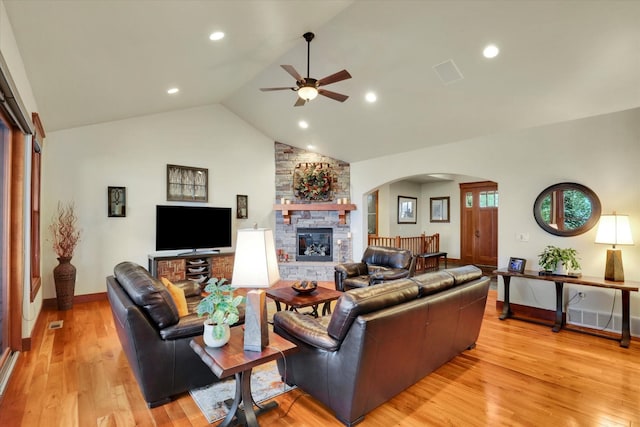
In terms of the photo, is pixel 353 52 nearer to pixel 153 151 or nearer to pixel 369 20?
pixel 369 20

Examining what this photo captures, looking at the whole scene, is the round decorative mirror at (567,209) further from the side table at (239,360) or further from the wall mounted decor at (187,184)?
the wall mounted decor at (187,184)

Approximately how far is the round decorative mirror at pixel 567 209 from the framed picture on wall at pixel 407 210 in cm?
532

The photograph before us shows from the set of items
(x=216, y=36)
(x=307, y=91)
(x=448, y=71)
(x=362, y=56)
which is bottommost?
(x=307, y=91)

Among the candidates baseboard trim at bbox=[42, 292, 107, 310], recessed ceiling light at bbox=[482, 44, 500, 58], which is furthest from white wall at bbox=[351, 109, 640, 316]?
baseboard trim at bbox=[42, 292, 107, 310]

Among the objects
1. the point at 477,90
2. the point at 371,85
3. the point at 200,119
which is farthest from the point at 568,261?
the point at 200,119

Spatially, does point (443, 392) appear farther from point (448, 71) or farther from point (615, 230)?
point (448, 71)

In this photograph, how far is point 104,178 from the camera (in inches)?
214

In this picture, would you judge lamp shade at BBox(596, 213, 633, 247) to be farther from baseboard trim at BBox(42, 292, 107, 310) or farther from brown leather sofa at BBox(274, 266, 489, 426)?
baseboard trim at BBox(42, 292, 107, 310)

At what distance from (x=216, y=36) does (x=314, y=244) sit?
16.2 feet

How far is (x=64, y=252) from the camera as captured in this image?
4785 millimetres

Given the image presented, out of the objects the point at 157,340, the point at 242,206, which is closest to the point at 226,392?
the point at 157,340

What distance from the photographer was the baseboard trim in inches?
195

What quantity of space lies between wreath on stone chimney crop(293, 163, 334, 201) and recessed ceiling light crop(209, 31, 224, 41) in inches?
158

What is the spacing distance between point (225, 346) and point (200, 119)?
5558 millimetres
